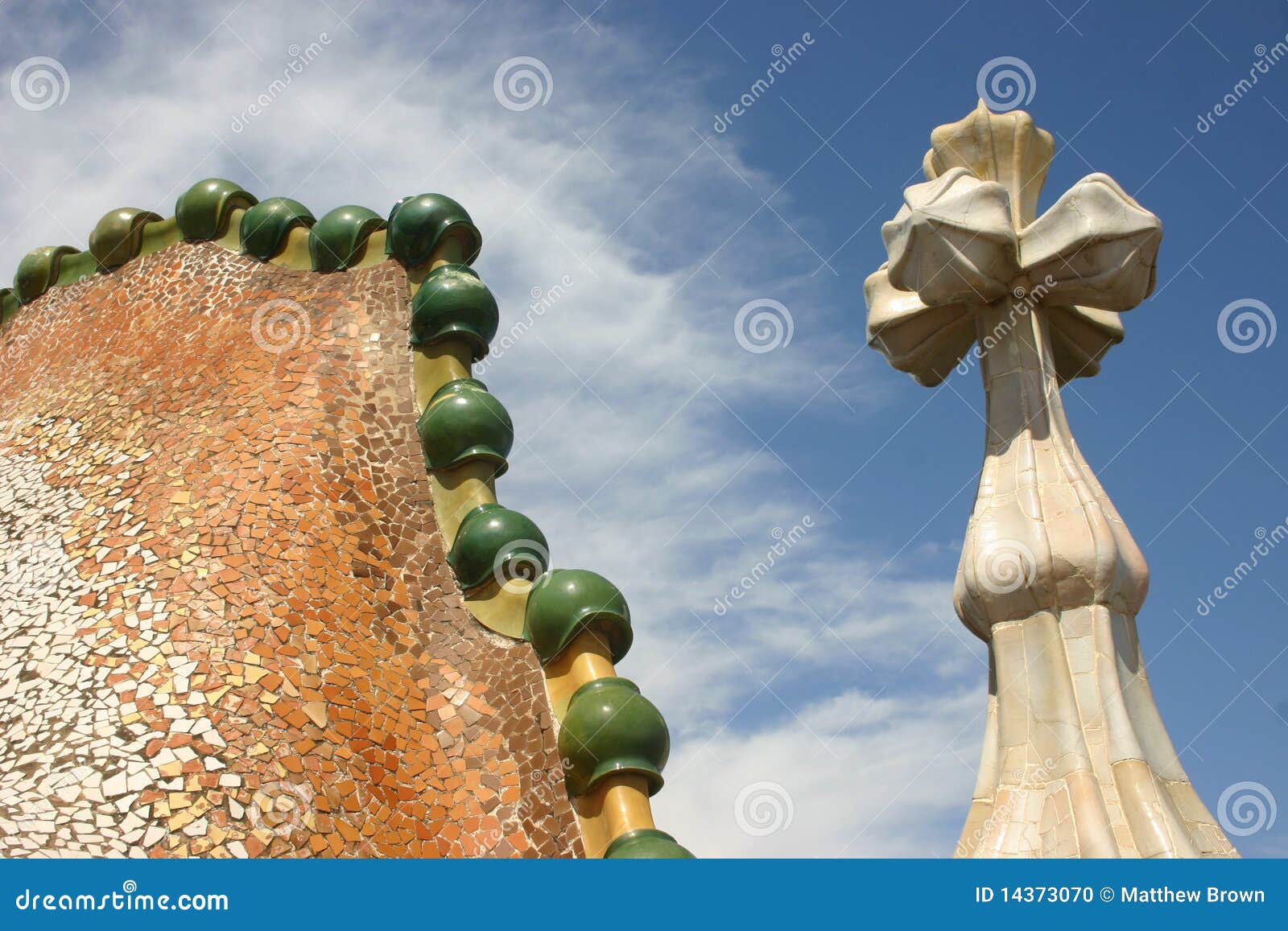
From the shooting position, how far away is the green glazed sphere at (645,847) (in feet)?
16.8

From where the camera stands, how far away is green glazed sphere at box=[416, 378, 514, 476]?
6613 millimetres

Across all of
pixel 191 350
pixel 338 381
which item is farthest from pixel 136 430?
pixel 338 381

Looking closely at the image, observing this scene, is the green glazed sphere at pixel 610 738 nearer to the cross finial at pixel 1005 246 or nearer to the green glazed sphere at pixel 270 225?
the cross finial at pixel 1005 246

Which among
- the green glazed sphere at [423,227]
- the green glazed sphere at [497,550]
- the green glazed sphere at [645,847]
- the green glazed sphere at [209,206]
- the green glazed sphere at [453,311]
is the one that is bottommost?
the green glazed sphere at [645,847]

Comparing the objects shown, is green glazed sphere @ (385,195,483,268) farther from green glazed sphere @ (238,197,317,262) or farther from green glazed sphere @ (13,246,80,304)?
green glazed sphere @ (13,246,80,304)

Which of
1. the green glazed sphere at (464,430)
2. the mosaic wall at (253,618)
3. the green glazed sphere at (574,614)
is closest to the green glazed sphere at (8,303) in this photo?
the mosaic wall at (253,618)

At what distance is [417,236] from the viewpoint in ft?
24.0

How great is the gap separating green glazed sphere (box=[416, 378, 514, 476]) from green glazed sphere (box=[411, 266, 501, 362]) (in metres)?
0.37

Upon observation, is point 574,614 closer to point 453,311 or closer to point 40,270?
point 453,311

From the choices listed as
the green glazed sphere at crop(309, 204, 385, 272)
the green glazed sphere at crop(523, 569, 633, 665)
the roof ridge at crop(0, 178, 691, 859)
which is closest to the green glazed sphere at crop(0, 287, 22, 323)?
the roof ridge at crop(0, 178, 691, 859)

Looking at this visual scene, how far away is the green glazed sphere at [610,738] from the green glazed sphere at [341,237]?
9.91ft

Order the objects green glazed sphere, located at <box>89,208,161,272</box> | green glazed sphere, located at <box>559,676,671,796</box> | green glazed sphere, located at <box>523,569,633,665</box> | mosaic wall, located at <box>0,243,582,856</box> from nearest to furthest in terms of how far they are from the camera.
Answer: mosaic wall, located at <box>0,243,582,856</box> → green glazed sphere, located at <box>559,676,671,796</box> → green glazed sphere, located at <box>523,569,633,665</box> → green glazed sphere, located at <box>89,208,161,272</box>

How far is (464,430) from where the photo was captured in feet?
21.7

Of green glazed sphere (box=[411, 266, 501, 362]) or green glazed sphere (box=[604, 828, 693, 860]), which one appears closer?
green glazed sphere (box=[604, 828, 693, 860])
